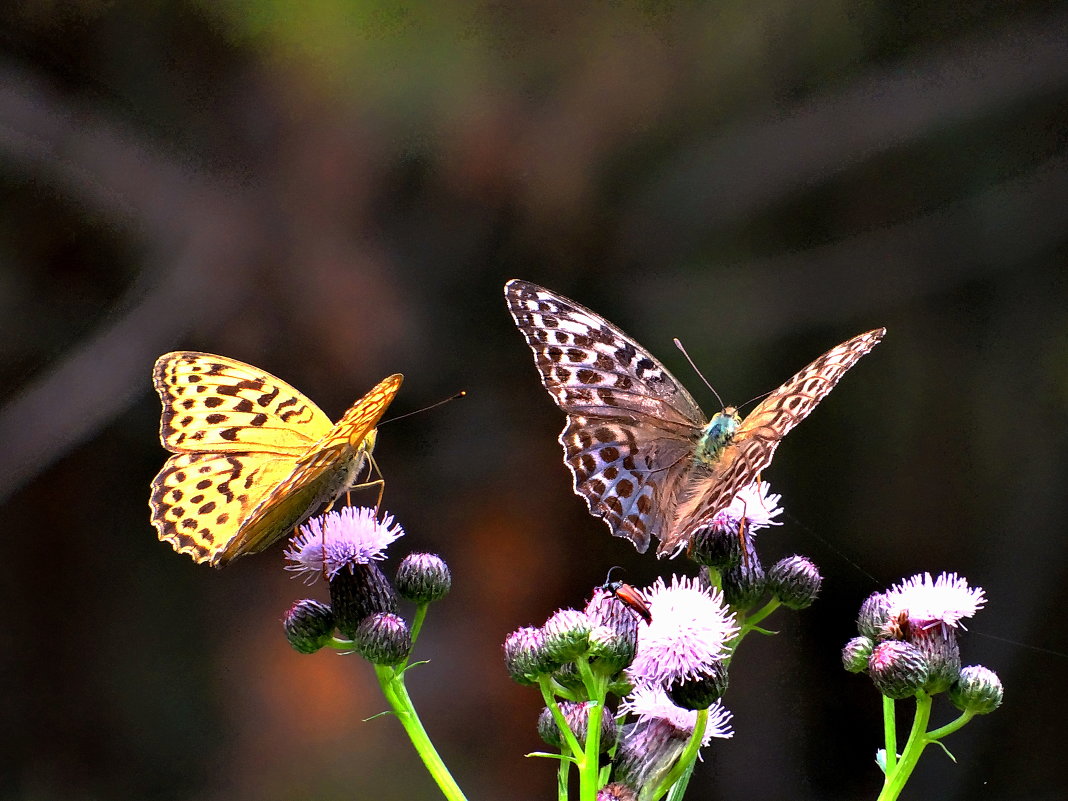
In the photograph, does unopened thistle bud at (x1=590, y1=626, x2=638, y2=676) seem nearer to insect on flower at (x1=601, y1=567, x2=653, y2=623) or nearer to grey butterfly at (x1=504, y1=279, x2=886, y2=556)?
insect on flower at (x1=601, y1=567, x2=653, y2=623)

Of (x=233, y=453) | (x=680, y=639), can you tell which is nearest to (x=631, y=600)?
(x=680, y=639)

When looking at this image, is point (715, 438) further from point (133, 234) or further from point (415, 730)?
point (133, 234)

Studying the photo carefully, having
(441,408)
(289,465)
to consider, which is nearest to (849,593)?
(441,408)

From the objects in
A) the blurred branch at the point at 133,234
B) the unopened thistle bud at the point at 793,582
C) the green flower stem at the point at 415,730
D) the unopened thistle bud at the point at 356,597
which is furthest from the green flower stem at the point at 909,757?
the blurred branch at the point at 133,234

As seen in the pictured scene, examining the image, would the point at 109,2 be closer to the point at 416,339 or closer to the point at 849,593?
the point at 416,339

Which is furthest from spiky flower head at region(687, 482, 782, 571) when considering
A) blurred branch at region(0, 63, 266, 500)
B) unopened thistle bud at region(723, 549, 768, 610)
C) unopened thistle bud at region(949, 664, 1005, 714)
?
blurred branch at region(0, 63, 266, 500)
